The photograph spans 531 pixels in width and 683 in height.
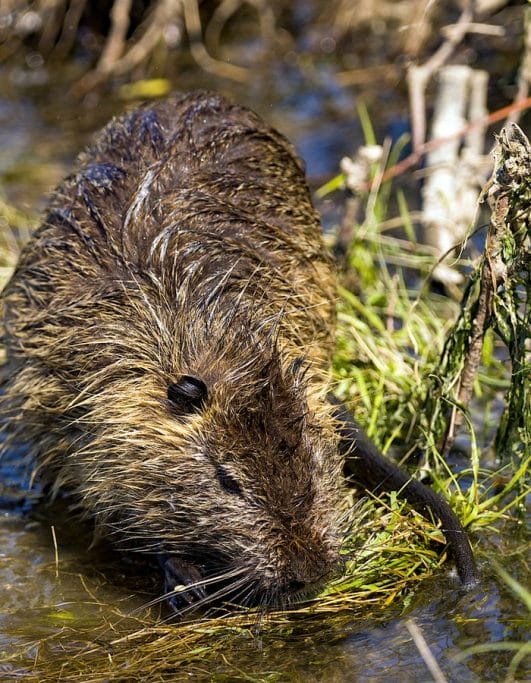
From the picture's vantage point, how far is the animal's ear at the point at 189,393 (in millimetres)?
2810

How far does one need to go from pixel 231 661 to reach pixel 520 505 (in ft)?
3.04

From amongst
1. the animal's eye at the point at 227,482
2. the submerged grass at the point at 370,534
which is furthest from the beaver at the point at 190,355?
the submerged grass at the point at 370,534

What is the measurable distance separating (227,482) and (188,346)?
39 centimetres

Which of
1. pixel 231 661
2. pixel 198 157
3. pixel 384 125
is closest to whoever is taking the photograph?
pixel 231 661

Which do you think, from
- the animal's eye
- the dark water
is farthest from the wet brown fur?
the dark water

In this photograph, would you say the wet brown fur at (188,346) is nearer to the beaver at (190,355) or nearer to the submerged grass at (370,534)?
the beaver at (190,355)

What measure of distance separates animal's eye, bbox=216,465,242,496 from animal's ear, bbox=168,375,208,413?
17 centimetres

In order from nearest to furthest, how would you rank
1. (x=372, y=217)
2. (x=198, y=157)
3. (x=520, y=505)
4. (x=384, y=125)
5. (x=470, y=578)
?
(x=470, y=578), (x=520, y=505), (x=198, y=157), (x=372, y=217), (x=384, y=125)

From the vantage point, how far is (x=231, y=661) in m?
2.75

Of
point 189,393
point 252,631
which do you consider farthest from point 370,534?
point 189,393

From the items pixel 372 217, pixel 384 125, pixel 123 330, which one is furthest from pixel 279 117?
pixel 123 330

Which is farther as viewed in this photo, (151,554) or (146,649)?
(151,554)

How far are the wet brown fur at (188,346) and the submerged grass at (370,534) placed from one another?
0.16m

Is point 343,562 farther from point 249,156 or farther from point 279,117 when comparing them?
point 279,117
